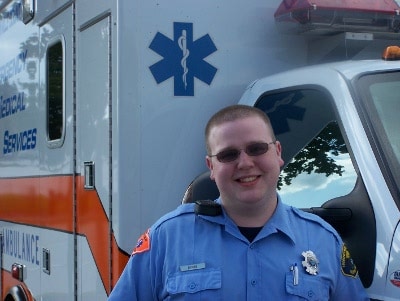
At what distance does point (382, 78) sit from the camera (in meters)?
2.96

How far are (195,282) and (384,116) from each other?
107 cm

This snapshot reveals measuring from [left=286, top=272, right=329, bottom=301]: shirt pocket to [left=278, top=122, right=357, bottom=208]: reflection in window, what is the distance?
0.58 m

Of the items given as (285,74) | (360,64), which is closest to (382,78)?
(360,64)

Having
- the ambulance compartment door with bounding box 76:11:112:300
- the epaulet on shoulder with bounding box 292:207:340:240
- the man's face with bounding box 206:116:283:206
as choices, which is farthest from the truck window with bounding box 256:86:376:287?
the ambulance compartment door with bounding box 76:11:112:300

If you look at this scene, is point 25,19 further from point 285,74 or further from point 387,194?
point 387,194

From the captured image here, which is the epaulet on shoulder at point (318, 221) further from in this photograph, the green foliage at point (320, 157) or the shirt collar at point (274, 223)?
the green foliage at point (320, 157)

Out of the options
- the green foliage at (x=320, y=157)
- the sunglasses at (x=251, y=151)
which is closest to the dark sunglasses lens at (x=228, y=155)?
the sunglasses at (x=251, y=151)

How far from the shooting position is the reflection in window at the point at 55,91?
4367 mm

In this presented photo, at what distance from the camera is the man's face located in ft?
7.31

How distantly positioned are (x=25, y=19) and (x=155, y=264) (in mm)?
3220

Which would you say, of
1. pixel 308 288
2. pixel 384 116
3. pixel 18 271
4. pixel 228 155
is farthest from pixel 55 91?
pixel 308 288

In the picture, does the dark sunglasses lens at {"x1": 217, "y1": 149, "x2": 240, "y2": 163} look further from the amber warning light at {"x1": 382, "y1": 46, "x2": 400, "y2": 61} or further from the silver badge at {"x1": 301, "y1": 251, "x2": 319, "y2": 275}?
the amber warning light at {"x1": 382, "y1": 46, "x2": 400, "y2": 61}

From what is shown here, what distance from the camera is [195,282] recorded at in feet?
7.20

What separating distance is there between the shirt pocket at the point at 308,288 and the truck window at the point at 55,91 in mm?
2422
